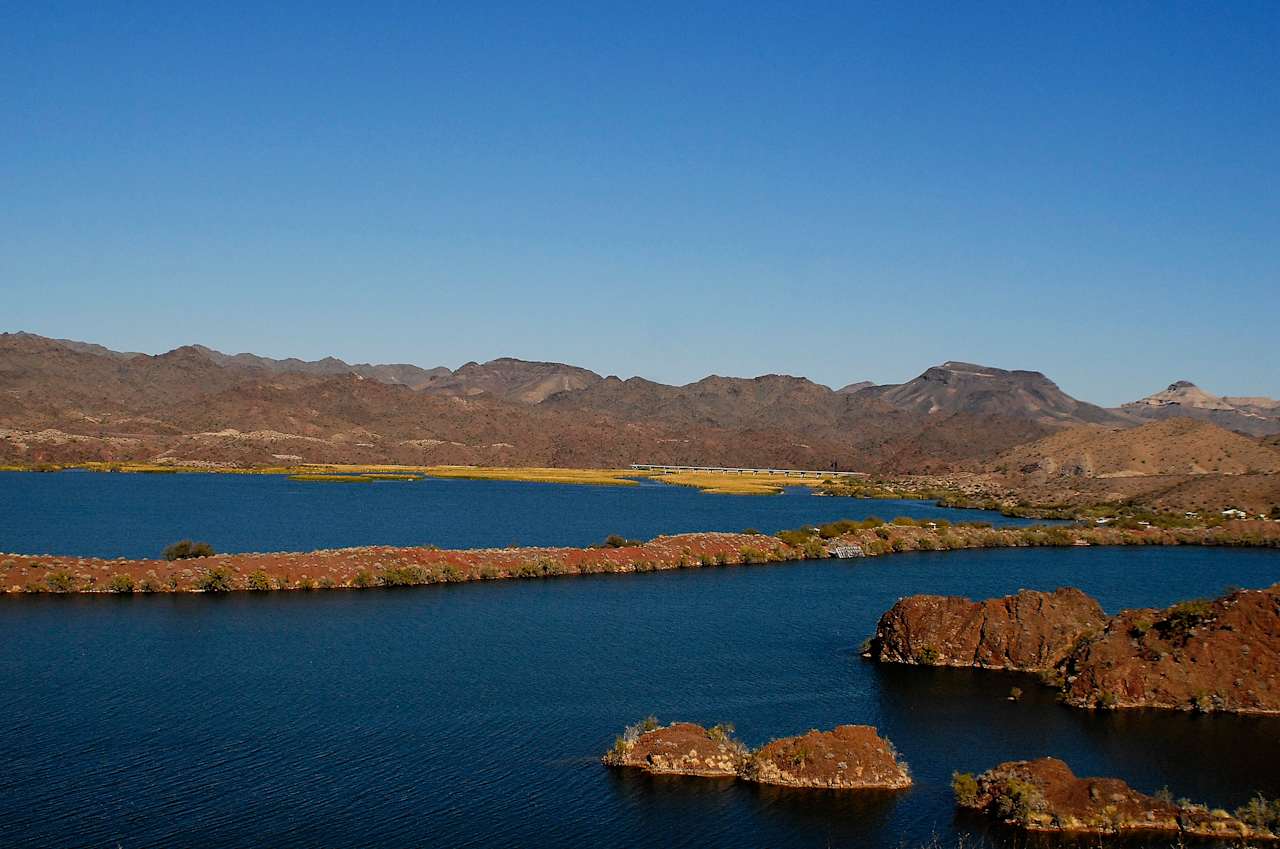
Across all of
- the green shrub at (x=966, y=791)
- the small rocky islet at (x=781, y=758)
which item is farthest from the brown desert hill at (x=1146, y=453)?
the green shrub at (x=966, y=791)

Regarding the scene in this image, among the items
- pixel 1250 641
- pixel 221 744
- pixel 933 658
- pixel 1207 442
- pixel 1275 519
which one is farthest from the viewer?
pixel 1207 442

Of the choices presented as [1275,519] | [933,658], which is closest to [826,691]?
[933,658]

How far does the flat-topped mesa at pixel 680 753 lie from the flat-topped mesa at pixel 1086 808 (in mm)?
5480

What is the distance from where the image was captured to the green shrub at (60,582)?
50688 mm

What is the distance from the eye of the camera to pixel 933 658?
39.3 metres

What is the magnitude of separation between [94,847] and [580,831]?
9.61m

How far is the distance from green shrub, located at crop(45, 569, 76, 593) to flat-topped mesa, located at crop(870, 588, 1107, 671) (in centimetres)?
3674

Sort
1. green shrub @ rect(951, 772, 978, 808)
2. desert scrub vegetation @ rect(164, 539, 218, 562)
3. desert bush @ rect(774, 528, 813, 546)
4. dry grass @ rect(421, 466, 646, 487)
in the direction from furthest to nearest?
dry grass @ rect(421, 466, 646, 487)
desert bush @ rect(774, 528, 813, 546)
desert scrub vegetation @ rect(164, 539, 218, 562)
green shrub @ rect(951, 772, 978, 808)

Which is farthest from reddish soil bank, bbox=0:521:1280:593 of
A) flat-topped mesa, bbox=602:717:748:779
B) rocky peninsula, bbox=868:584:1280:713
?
flat-topped mesa, bbox=602:717:748:779

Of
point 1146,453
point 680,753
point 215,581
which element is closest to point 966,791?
point 680,753

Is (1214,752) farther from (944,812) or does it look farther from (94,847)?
(94,847)

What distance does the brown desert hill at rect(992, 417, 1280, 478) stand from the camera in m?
127

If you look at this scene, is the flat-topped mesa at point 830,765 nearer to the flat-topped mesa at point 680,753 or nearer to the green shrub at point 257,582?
the flat-topped mesa at point 680,753

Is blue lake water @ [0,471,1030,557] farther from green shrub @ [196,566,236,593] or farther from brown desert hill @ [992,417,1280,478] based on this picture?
brown desert hill @ [992,417,1280,478]
